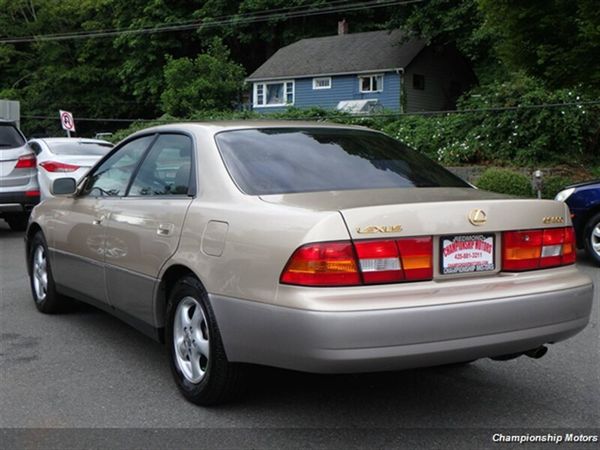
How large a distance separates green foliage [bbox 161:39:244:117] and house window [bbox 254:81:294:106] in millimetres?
3873

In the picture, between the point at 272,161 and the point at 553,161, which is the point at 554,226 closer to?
the point at 272,161

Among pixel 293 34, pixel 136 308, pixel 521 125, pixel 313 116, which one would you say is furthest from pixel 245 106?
pixel 136 308

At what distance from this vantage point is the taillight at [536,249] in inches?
141

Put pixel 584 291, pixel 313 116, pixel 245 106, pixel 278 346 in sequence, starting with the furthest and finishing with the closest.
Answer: pixel 245 106, pixel 313 116, pixel 584 291, pixel 278 346

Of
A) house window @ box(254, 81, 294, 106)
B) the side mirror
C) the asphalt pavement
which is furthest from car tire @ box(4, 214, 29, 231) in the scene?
house window @ box(254, 81, 294, 106)

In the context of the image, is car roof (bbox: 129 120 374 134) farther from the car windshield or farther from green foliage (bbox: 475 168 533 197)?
green foliage (bbox: 475 168 533 197)

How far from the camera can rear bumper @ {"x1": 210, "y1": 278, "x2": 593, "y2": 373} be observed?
315cm

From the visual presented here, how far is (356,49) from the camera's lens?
41.0 m

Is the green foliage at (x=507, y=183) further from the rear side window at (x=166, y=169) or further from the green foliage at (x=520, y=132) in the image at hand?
the rear side window at (x=166, y=169)

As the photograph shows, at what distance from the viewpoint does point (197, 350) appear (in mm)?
3885

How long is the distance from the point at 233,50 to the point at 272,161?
1899 inches

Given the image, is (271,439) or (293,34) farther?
(293,34)

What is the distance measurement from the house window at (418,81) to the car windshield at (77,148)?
28.2 m

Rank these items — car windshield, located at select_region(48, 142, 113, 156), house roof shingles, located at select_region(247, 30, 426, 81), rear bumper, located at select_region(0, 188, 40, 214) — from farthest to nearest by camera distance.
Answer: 1. house roof shingles, located at select_region(247, 30, 426, 81)
2. car windshield, located at select_region(48, 142, 113, 156)
3. rear bumper, located at select_region(0, 188, 40, 214)
